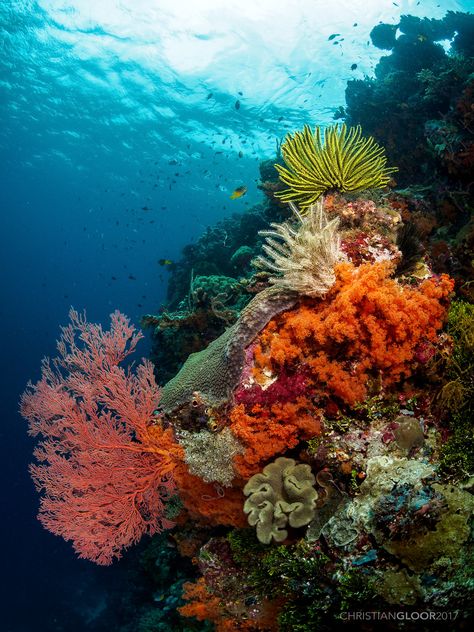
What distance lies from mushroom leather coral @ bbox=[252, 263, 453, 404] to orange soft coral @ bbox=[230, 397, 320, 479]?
33 centimetres

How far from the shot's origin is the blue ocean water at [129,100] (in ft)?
71.9

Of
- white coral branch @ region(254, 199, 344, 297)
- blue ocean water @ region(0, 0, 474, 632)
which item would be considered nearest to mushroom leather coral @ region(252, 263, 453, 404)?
white coral branch @ region(254, 199, 344, 297)

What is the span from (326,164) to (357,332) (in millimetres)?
2626

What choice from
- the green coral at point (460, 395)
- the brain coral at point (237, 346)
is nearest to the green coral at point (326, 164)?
the brain coral at point (237, 346)

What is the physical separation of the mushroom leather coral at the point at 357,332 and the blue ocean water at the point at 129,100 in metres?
15.8

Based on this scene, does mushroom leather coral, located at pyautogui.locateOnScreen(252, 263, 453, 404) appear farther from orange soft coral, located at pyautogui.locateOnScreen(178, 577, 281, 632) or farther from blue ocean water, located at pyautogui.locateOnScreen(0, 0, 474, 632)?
blue ocean water, located at pyautogui.locateOnScreen(0, 0, 474, 632)

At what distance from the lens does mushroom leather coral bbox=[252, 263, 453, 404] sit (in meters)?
3.76

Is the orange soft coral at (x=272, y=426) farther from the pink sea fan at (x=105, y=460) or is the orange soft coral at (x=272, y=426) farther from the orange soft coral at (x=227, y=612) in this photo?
the orange soft coral at (x=227, y=612)

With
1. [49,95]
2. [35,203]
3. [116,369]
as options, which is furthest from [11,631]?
[35,203]

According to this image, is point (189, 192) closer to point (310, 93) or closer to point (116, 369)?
point (310, 93)

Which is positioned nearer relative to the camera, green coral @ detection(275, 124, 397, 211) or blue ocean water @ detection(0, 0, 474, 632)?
green coral @ detection(275, 124, 397, 211)

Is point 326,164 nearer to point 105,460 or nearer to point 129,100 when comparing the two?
point 105,460

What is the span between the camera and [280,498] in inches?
160

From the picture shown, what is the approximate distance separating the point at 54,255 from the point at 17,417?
72249mm
